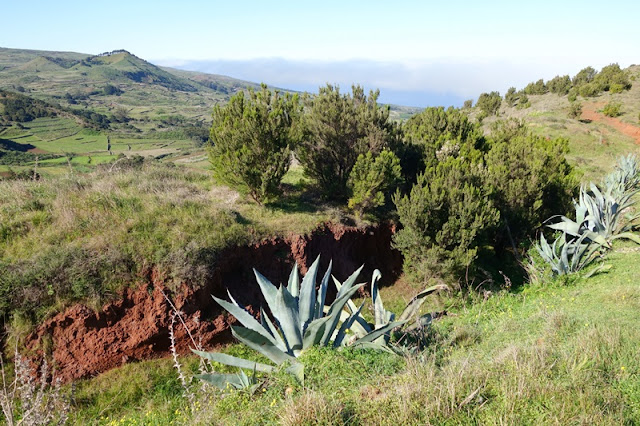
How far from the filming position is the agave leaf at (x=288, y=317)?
366cm

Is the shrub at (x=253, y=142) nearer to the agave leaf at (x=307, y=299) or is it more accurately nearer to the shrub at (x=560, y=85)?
the agave leaf at (x=307, y=299)

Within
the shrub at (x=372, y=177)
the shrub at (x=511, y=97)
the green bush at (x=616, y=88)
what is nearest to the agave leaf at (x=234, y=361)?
the shrub at (x=372, y=177)

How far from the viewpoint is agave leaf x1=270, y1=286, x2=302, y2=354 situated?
12.0ft

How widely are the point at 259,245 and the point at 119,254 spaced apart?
3.95m

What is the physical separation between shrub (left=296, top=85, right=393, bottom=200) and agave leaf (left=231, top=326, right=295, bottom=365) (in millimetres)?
10659

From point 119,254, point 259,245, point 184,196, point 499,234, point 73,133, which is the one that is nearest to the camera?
point 119,254

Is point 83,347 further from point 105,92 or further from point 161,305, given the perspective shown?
point 105,92

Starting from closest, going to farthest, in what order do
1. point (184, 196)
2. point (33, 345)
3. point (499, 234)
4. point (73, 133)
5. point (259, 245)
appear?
point (33, 345), point (259, 245), point (184, 196), point (499, 234), point (73, 133)

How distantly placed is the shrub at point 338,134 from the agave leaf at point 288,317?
34.5ft

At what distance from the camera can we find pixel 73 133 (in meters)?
63.6

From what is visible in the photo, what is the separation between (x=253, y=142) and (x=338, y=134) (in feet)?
13.0

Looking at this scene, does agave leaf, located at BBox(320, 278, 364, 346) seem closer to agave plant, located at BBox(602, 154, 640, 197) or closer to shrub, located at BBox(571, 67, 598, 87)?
agave plant, located at BBox(602, 154, 640, 197)

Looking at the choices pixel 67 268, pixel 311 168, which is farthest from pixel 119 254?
pixel 311 168

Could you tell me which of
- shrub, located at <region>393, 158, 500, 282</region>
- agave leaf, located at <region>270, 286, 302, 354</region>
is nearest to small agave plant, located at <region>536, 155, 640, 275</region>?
shrub, located at <region>393, 158, 500, 282</region>
